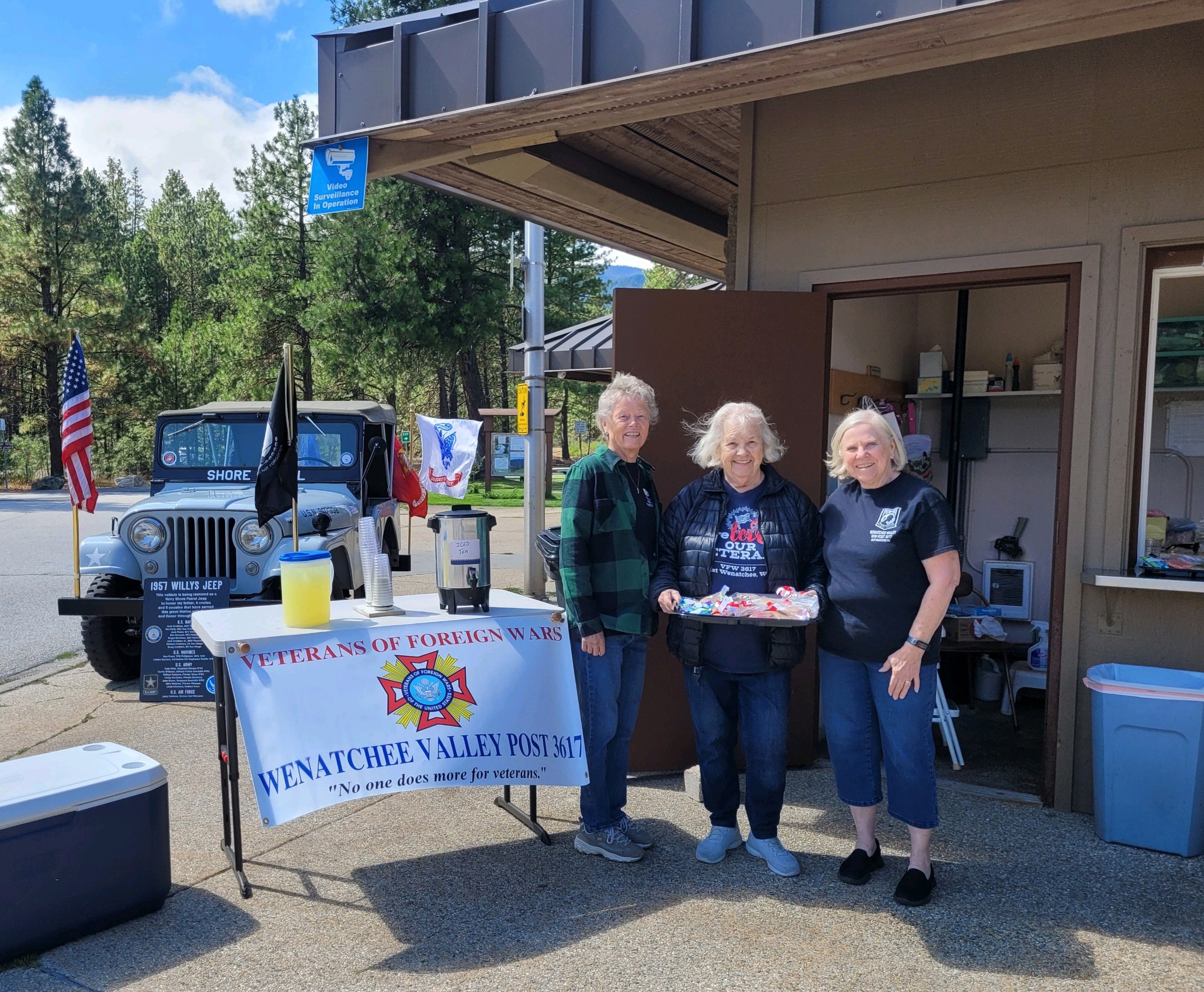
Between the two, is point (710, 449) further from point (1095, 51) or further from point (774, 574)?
point (1095, 51)

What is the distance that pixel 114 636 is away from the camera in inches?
247

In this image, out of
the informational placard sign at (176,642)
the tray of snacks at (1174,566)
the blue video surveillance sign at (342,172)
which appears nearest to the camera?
the tray of snacks at (1174,566)

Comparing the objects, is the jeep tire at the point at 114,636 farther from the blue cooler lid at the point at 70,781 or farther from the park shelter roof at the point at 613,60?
the park shelter roof at the point at 613,60

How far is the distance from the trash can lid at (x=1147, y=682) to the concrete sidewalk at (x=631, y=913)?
647 mm

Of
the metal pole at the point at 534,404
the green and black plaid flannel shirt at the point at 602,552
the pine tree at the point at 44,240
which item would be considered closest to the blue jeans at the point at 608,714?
the green and black plaid flannel shirt at the point at 602,552

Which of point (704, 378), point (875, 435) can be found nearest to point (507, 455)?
point (704, 378)

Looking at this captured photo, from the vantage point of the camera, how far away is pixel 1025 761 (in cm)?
477

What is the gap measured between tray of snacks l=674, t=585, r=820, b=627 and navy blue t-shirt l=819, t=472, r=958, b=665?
13cm

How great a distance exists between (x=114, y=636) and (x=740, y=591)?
194 inches

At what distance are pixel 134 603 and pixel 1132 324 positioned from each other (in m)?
5.77

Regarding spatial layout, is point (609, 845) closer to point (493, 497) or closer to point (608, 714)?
point (608, 714)

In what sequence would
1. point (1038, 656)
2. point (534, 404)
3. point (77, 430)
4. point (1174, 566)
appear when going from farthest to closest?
point (534, 404) < point (77, 430) < point (1038, 656) < point (1174, 566)

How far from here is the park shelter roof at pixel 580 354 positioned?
1016 cm

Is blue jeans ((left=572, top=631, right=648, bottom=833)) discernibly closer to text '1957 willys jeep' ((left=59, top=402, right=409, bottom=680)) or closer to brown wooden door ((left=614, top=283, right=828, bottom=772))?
brown wooden door ((left=614, top=283, right=828, bottom=772))
